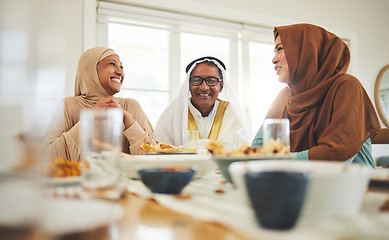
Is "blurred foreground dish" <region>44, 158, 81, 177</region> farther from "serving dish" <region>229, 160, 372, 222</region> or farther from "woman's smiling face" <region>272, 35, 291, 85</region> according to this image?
"woman's smiling face" <region>272, 35, 291, 85</region>

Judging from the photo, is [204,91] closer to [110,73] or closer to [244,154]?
[110,73]

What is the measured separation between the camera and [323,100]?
148cm

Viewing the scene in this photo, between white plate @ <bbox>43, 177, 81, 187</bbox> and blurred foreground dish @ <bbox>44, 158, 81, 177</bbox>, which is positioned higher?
blurred foreground dish @ <bbox>44, 158, 81, 177</bbox>

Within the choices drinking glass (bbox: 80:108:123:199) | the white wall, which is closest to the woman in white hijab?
the white wall

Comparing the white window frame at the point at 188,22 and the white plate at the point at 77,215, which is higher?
the white window frame at the point at 188,22

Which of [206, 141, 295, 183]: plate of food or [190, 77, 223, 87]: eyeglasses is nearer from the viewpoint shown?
[206, 141, 295, 183]: plate of food

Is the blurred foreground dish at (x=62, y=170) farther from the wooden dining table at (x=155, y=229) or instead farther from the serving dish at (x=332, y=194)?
the serving dish at (x=332, y=194)

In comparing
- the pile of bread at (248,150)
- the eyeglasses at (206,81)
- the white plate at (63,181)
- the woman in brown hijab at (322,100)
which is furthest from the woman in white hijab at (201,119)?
the white plate at (63,181)

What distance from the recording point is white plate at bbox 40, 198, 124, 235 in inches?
13.4

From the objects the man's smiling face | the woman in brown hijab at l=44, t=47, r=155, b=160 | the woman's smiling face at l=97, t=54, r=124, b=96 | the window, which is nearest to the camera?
the woman in brown hijab at l=44, t=47, r=155, b=160

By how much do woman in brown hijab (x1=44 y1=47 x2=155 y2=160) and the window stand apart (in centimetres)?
94

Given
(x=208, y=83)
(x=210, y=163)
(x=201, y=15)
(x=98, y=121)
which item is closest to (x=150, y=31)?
(x=201, y=15)

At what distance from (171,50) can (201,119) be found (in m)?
1.06

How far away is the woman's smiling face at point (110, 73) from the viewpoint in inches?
84.5
